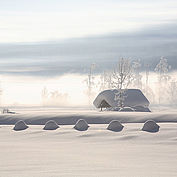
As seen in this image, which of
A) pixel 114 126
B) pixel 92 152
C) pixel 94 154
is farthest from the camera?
pixel 114 126

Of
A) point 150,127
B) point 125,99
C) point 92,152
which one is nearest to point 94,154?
point 92,152

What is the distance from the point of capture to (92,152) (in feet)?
67.7

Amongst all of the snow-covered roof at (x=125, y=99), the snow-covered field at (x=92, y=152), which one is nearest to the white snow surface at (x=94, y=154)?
the snow-covered field at (x=92, y=152)

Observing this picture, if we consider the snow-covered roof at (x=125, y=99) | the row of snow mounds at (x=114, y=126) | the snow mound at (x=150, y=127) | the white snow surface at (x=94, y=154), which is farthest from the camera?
the snow-covered roof at (x=125, y=99)

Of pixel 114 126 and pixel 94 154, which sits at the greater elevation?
pixel 94 154

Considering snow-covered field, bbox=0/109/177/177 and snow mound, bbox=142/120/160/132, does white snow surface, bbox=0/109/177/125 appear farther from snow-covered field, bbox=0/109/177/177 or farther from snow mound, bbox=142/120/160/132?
snow mound, bbox=142/120/160/132

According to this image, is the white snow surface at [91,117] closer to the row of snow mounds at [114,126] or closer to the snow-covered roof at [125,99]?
the row of snow mounds at [114,126]

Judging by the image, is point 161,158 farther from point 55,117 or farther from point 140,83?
point 140,83

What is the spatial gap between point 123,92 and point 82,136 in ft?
120

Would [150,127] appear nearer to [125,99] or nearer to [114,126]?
[114,126]

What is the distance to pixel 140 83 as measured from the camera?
317 ft

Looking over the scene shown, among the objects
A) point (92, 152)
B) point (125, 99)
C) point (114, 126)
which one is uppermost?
point (92, 152)

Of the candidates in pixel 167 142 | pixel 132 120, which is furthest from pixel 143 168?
pixel 132 120

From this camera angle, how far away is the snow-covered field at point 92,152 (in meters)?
14.4
